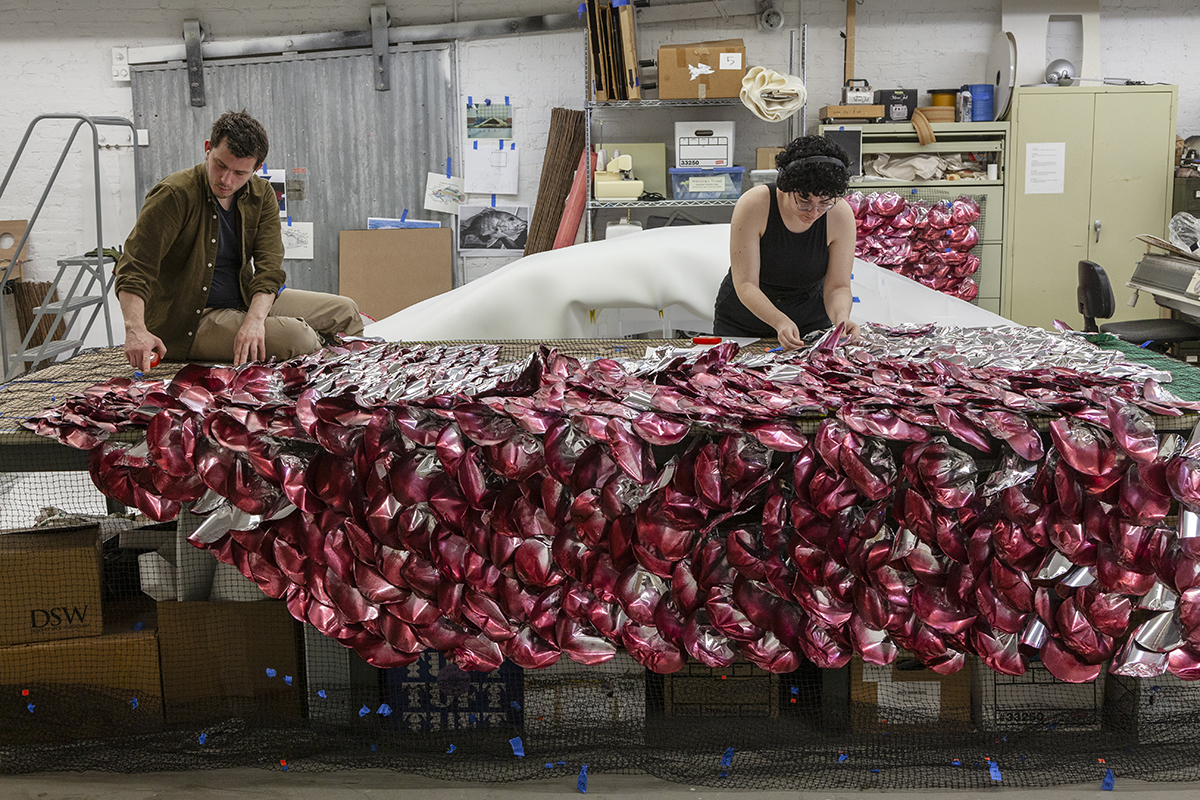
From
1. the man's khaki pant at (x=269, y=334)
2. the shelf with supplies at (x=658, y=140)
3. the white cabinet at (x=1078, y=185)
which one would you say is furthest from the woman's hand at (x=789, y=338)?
the white cabinet at (x=1078, y=185)

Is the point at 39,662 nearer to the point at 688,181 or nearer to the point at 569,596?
the point at 569,596

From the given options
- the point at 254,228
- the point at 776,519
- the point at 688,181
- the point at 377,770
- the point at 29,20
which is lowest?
the point at 377,770

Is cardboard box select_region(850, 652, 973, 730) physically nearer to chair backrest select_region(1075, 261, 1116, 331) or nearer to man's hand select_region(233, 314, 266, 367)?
man's hand select_region(233, 314, 266, 367)

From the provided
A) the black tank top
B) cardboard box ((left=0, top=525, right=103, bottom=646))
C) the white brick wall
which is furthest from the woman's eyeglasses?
the white brick wall

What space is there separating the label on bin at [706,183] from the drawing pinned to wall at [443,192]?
154cm

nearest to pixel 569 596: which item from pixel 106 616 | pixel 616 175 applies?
pixel 106 616

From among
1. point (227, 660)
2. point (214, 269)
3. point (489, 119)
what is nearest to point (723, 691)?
point (227, 660)

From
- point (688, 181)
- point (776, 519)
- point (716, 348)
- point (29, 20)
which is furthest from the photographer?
point (29, 20)

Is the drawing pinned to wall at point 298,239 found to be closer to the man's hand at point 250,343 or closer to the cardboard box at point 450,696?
the man's hand at point 250,343

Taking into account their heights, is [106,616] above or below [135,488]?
below

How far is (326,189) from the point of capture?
246 inches

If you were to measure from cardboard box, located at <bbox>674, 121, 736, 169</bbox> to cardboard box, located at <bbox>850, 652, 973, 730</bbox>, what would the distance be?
13.4ft

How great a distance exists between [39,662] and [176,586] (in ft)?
1.05

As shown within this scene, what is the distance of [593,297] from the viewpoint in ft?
10.7
